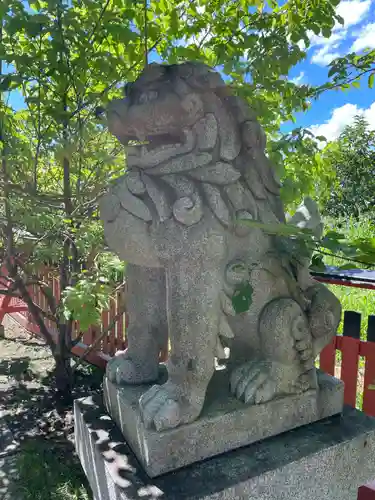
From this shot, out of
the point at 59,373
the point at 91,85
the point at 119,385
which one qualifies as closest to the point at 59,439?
the point at 59,373

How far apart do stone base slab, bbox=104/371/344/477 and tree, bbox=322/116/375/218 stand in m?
2.10

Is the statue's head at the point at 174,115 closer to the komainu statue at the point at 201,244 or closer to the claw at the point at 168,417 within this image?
the komainu statue at the point at 201,244

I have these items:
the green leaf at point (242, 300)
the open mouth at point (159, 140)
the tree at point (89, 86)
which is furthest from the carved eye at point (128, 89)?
the green leaf at point (242, 300)

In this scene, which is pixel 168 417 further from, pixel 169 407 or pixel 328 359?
pixel 328 359

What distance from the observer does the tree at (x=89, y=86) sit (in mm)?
2127

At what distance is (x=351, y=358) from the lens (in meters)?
2.56

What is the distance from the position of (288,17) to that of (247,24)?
0.92ft

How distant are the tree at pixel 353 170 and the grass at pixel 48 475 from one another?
2775mm

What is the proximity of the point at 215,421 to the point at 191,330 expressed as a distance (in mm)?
335

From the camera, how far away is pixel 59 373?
10.3 feet

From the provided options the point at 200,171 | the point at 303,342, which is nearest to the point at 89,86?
the point at 200,171

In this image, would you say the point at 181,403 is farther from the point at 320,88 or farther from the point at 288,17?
the point at 288,17

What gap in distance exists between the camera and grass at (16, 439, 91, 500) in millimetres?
2145

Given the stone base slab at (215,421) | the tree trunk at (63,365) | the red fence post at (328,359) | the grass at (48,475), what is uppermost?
the stone base slab at (215,421)
